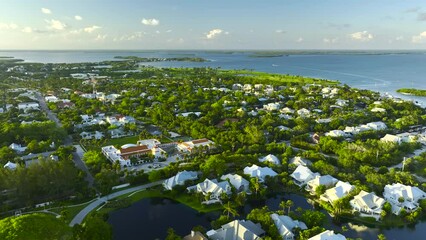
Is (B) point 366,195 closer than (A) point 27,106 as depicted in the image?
Yes

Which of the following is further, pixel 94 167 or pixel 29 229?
pixel 94 167

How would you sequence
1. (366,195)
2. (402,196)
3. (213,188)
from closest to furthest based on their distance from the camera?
(366,195) → (402,196) → (213,188)

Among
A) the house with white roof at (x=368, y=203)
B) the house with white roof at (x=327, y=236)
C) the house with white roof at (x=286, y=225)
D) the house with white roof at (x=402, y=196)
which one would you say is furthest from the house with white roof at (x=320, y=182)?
the house with white roof at (x=327, y=236)

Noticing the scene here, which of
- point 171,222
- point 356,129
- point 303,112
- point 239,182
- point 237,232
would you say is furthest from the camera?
point 303,112

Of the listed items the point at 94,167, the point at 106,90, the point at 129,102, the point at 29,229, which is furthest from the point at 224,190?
the point at 106,90

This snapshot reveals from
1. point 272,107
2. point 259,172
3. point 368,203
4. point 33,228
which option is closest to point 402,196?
point 368,203

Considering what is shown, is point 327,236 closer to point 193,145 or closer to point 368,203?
point 368,203

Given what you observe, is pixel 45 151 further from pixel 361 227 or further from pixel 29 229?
pixel 361 227

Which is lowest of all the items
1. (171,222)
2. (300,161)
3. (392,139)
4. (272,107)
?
(171,222)
